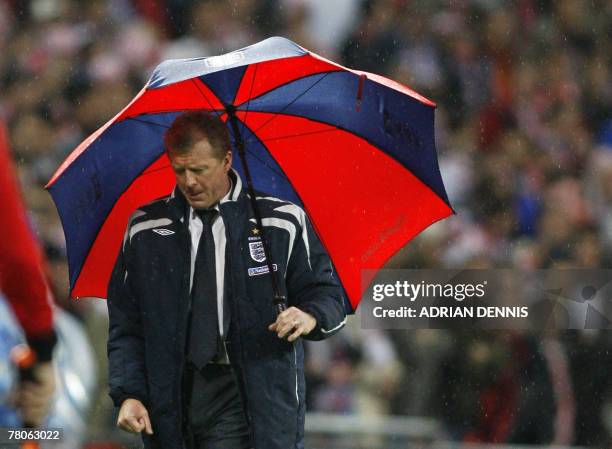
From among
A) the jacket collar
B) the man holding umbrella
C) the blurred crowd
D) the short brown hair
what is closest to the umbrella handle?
the man holding umbrella

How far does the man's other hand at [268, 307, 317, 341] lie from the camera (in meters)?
3.15

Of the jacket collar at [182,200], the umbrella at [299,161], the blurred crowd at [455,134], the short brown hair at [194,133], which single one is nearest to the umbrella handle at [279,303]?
the jacket collar at [182,200]

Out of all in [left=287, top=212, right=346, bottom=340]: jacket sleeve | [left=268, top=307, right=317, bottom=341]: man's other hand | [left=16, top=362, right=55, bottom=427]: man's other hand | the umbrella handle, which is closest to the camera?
A: [left=268, top=307, right=317, bottom=341]: man's other hand

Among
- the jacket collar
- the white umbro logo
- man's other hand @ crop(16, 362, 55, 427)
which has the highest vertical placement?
the jacket collar

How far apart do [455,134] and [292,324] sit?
4182mm

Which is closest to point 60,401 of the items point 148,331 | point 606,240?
point 606,240

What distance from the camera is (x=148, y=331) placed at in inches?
129

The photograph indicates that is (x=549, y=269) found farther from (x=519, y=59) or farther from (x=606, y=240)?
(x=519, y=59)

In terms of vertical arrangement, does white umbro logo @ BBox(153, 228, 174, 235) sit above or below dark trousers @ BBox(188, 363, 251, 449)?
above

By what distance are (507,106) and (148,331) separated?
176 inches

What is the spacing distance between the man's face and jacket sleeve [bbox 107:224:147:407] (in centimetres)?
23

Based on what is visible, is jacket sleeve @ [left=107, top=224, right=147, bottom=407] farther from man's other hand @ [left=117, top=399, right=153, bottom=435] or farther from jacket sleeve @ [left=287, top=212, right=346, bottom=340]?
jacket sleeve @ [left=287, top=212, right=346, bottom=340]

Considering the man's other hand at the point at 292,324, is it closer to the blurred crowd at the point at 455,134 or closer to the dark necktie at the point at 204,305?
the dark necktie at the point at 204,305

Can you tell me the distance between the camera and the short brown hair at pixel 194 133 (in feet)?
10.7
